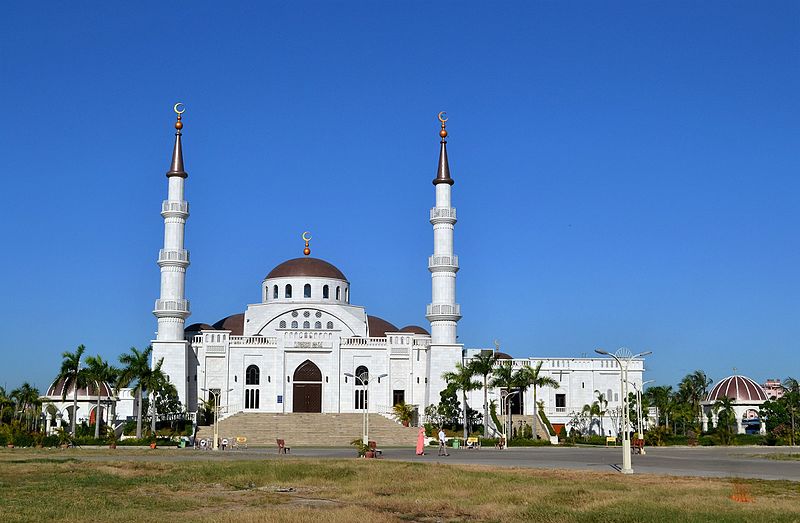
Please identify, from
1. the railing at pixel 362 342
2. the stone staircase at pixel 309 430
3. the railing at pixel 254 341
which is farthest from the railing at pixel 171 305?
the railing at pixel 362 342

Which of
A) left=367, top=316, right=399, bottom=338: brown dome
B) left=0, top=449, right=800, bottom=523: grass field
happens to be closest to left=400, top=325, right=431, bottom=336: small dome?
left=367, top=316, right=399, bottom=338: brown dome

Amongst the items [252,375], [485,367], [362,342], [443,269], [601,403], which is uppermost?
[443,269]

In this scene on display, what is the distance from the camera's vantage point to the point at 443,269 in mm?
77500

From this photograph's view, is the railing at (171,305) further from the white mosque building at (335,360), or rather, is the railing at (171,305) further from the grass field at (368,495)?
the grass field at (368,495)

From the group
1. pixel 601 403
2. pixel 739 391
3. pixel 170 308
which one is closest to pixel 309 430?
pixel 170 308

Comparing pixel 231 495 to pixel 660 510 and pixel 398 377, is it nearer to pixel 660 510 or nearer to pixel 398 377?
pixel 660 510

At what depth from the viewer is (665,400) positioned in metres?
80.1

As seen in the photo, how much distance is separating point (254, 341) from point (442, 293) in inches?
625

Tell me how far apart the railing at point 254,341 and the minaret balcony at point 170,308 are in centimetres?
554

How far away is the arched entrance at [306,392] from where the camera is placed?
260ft

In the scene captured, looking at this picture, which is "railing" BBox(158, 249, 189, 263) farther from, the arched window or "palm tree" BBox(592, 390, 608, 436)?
"palm tree" BBox(592, 390, 608, 436)

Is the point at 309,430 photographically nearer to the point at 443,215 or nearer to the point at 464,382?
the point at 464,382

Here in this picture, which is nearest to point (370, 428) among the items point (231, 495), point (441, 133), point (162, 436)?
point (162, 436)

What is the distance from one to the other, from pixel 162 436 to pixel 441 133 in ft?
107
